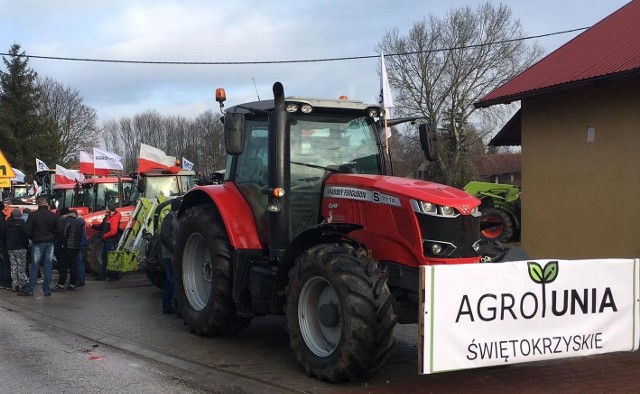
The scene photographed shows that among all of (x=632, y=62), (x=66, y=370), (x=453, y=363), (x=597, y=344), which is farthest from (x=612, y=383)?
(x=632, y=62)

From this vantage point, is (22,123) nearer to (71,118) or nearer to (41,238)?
(71,118)

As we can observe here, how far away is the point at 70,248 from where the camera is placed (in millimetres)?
11602

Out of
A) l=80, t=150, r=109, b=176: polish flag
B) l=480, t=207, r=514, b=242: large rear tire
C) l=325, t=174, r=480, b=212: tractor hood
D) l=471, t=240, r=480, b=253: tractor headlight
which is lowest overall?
l=480, t=207, r=514, b=242: large rear tire

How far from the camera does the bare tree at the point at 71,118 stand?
184 feet

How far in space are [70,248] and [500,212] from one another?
1188cm

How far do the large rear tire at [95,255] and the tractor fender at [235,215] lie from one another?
275 inches

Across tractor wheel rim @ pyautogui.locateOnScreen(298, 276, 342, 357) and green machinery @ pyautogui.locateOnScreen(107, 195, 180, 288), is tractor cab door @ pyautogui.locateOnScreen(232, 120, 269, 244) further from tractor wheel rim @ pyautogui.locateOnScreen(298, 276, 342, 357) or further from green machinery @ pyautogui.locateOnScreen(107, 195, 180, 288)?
green machinery @ pyautogui.locateOnScreen(107, 195, 180, 288)

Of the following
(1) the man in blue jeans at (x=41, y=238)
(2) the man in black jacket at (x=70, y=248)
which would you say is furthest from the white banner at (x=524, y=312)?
(2) the man in black jacket at (x=70, y=248)

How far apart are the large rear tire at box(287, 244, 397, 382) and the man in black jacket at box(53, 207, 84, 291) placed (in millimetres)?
7237

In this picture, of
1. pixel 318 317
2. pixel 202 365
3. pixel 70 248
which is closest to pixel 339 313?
pixel 318 317

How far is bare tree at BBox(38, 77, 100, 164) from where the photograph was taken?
55.9 m

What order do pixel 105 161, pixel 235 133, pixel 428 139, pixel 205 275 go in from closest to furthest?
pixel 235 133
pixel 428 139
pixel 205 275
pixel 105 161

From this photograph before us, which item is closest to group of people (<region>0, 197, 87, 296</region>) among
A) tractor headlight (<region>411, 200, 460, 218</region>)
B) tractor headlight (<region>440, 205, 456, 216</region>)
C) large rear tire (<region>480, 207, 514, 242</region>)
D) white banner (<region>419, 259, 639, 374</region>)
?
tractor headlight (<region>411, 200, 460, 218</region>)

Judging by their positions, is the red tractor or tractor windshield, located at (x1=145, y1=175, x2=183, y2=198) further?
the red tractor
